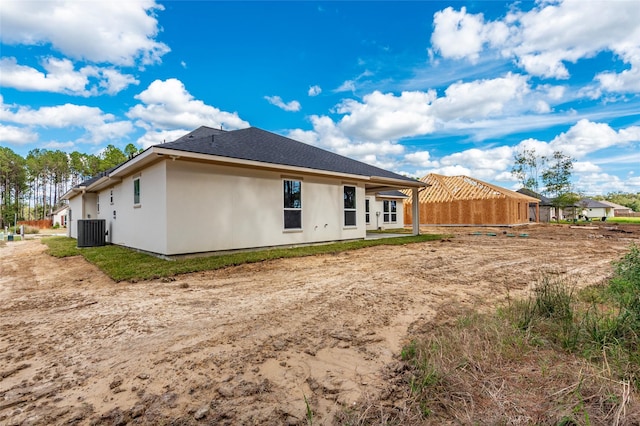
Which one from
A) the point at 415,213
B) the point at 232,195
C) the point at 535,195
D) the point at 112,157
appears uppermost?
the point at 112,157

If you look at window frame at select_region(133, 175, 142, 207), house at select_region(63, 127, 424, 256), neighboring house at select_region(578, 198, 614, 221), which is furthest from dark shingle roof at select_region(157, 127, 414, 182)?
neighboring house at select_region(578, 198, 614, 221)

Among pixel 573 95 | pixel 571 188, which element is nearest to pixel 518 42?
pixel 573 95

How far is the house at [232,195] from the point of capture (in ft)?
26.2

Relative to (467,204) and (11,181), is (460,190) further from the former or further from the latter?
Answer: (11,181)

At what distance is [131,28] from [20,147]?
5667cm

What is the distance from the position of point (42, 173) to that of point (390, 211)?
59.6m

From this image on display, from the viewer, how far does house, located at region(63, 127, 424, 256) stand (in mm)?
7988

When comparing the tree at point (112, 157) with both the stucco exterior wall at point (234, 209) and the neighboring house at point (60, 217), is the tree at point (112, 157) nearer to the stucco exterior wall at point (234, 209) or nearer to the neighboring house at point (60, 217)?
the neighboring house at point (60, 217)

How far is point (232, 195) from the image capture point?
29.5 ft

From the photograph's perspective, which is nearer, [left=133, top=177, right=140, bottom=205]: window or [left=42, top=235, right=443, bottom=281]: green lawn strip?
[left=42, top=235, right=443, bottom=281]: green lawn strip

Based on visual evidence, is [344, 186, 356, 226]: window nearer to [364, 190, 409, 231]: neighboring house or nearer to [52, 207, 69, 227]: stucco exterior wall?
[364, 190, 409, 231]: neighboring house

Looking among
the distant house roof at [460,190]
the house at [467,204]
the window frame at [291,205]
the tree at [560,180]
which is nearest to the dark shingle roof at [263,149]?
the window frame at [291,205]

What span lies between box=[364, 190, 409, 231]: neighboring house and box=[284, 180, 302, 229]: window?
10.3 metres

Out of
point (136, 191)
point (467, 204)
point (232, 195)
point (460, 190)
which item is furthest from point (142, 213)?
point (460, 190)
